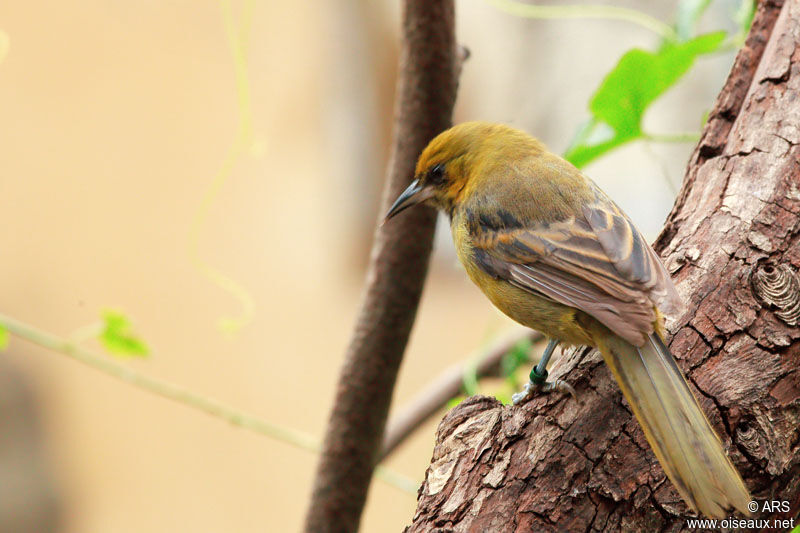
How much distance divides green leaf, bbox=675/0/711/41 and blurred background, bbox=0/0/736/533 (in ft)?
12.5

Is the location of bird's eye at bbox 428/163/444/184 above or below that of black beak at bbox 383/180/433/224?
above

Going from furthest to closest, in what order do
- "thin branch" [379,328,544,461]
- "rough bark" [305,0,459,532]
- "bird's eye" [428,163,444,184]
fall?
"thin branch" [379,328,544,461] < "bird's eye" [428,163,444,184] < "rough bark" [305,0,459,532]

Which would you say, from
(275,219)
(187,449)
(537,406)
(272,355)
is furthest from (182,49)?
(537,406)

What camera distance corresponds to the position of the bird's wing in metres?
1.82

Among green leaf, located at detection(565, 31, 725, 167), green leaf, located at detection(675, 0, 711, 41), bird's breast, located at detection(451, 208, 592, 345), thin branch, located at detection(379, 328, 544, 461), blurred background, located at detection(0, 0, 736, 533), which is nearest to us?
bird's breast, located at detection(451, 208, 592, 345)

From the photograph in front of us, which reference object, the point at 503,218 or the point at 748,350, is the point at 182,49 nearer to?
the point at 503,218

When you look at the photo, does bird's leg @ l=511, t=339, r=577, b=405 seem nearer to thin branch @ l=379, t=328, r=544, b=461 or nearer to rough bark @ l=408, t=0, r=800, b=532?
rough bark @ l=408, t=0, r=800, b=532

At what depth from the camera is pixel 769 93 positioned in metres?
2.23

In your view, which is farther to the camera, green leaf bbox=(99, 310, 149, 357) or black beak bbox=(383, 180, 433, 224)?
green leaf bbox=(99, 310, 149, 357)

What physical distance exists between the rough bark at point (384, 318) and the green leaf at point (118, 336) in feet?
2.80

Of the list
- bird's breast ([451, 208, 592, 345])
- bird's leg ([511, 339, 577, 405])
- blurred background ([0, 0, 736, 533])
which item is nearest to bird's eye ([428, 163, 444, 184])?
bird's breast ([451, 208, 592, 345])

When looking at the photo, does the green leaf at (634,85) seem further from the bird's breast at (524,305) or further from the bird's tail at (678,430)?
the bird's tail at (678,430)

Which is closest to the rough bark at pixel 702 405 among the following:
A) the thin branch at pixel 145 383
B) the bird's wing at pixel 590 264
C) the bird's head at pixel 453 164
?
the bird's wing at pixel 590 264

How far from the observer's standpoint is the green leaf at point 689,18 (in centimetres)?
315
